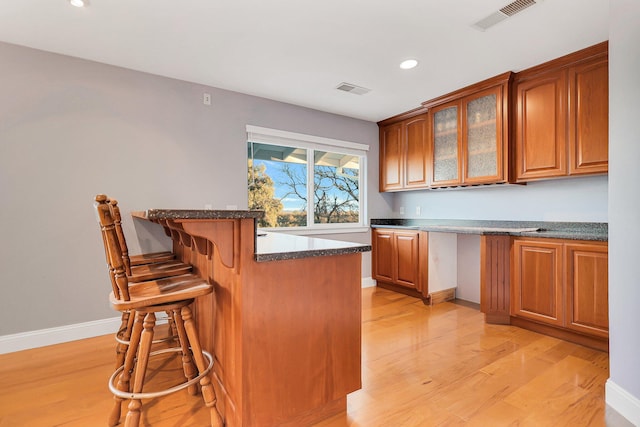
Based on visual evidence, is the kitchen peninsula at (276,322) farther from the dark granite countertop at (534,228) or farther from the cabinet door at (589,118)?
the cabinet door at (589,118)

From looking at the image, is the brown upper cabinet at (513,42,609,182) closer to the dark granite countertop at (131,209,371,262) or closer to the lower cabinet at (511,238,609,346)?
the lower cabinet at (511,238,609,346)

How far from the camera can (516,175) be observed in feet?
10.1

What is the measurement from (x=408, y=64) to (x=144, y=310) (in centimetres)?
275

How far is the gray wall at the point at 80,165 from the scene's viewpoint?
2.49 m

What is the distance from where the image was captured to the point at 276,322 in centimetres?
142

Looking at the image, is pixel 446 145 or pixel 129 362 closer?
pixel 129 362

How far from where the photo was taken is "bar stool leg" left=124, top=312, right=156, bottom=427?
1.34m

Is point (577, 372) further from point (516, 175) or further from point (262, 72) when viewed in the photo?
point (262, 72)

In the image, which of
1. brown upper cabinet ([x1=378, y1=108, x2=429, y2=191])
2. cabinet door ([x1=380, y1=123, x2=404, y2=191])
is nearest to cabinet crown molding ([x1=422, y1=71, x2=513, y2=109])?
brown upper cabinet ([x1=378, y1=108, x2=429, y2=191])

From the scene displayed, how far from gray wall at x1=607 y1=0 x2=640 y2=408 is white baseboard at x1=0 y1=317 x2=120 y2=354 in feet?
11.8

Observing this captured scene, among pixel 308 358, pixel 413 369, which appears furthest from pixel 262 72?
pixel 413 369

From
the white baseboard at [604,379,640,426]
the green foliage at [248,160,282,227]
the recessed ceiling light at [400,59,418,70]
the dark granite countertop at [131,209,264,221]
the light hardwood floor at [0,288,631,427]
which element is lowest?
the light hardwood floor at [0,288,631,427]

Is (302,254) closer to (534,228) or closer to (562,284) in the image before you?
(562,284)

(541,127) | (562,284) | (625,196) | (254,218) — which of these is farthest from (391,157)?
(254,218)
